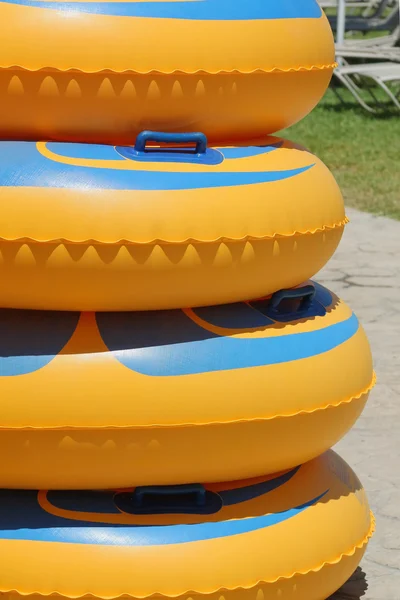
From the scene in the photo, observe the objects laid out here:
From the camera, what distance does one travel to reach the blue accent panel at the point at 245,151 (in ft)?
9.34

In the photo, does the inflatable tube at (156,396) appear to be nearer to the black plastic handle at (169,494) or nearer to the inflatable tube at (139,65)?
the black plastic handle at (169,494)

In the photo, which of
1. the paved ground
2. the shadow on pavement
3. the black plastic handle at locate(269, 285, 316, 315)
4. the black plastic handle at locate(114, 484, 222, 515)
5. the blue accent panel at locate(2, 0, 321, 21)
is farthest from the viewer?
the paved ground

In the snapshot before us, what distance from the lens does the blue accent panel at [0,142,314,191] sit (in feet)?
8.66

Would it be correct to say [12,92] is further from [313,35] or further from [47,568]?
[47,568]

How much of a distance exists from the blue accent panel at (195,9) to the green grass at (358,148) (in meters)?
5.10

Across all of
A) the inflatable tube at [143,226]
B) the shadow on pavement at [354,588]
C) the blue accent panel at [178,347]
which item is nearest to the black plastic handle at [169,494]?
the blue accent panel at [178,347]

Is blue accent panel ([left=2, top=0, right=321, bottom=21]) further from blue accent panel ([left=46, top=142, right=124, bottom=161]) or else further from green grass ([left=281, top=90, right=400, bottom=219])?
green grass ([left=281, top=90, right=400, bottom=219])

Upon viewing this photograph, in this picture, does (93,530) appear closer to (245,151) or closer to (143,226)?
(143,226)

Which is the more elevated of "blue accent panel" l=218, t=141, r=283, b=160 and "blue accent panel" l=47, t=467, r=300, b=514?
"blue accent panel" l=218, t=141, r=283, b=160

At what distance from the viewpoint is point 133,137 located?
111 inches

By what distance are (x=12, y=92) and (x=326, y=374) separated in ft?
3.17

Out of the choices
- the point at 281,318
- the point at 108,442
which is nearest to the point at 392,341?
the point at 281,318

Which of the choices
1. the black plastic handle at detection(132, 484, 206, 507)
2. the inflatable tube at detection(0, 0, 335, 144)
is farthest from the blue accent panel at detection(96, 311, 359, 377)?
the inflatable tube at detection(0, 0, 335, 144)

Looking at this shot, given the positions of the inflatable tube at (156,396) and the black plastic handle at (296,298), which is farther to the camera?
the black plastic handle at (296,298)
